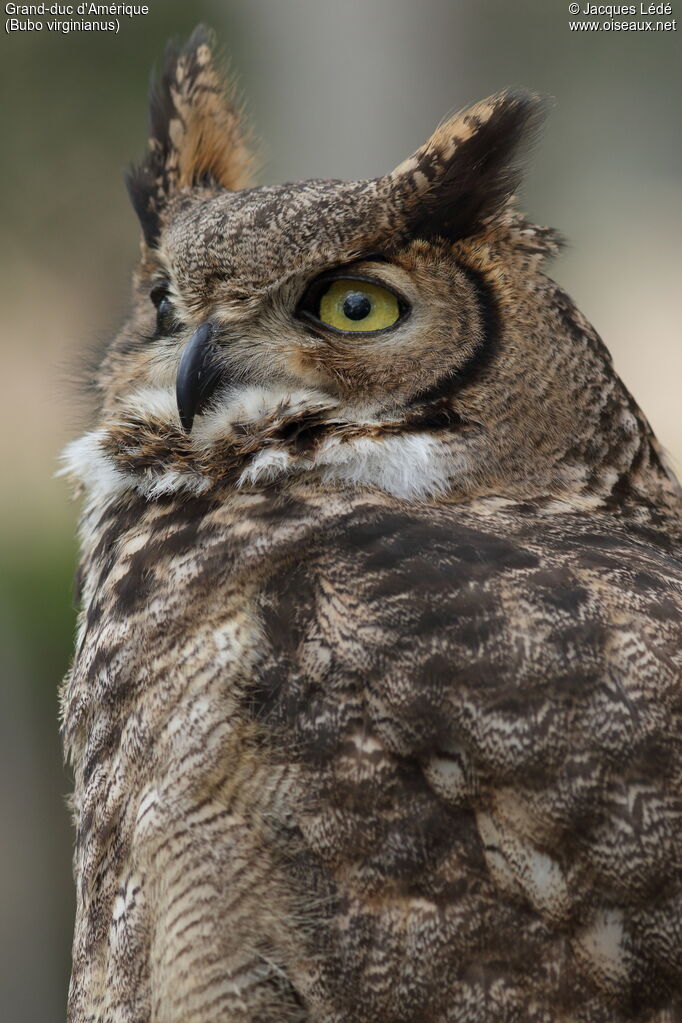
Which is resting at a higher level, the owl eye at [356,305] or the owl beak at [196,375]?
the owl eye at [356,305]

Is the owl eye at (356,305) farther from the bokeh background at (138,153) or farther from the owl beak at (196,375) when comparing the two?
the bokeh background at (138,153)

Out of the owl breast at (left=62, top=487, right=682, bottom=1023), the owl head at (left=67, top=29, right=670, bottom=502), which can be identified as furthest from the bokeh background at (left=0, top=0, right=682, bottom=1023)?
the owl breast at (left=62, top=487, right=682, bottom=1023)

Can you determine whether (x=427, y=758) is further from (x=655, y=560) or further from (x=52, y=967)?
(x=52, y=967)

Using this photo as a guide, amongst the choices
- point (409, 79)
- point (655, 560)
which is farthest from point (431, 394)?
point (409, 79)

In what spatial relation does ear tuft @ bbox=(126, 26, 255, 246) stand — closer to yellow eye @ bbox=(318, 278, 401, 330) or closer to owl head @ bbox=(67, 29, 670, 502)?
owl head @ bbox=(67, 29, 670, 502)

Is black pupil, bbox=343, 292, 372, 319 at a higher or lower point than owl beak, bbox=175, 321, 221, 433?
higher

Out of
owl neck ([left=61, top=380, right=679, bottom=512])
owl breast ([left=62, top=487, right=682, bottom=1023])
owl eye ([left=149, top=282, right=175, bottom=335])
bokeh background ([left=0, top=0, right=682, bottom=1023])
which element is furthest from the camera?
bokeh background ([left=0, top=0, right=682, bottom=1023])

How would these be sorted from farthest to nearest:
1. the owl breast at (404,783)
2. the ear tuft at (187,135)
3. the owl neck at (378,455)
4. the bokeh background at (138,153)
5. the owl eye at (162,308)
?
the bokeh background at (138,153)
the ear tuft at (187,135)
the owl eye at (162,308)
the owl neck at (378,455)
the owl breast at (404,783)

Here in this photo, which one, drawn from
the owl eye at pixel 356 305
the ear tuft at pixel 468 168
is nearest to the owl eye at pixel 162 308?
the owl eye at pixel 356 305
